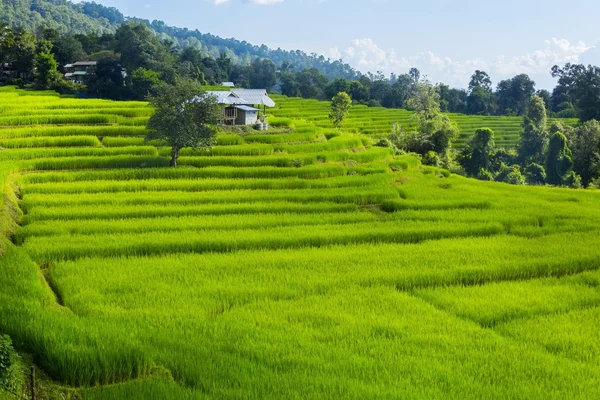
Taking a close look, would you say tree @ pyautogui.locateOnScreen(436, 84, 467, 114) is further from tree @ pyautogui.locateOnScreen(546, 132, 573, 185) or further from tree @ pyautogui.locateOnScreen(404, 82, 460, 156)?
tree @ pyautogui.locateOnScreen(546, 132, 573, 185)

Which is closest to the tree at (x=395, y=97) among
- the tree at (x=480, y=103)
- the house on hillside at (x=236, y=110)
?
the tree at (x=480, y=103)

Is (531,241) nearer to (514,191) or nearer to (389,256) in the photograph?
(389,256)

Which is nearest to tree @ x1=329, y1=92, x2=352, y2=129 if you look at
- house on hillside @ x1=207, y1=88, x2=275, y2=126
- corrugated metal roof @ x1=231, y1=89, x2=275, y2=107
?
corrugated metal roof @ x1=231, y1=89, x2=275, y2=107

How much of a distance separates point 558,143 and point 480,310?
3497 cm

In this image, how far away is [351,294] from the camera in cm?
1255

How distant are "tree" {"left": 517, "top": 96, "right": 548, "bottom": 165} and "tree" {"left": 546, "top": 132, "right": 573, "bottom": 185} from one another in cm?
968

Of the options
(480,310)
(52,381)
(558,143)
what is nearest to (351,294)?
(480,310)

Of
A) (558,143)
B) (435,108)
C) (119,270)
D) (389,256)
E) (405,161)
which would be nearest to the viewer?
(119,270)

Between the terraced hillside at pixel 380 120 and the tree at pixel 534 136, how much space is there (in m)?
4.26

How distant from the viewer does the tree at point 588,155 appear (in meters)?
39.2

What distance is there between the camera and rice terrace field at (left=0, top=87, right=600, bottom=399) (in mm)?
8781

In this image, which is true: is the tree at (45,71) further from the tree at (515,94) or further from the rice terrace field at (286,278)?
the tree at (515,94)

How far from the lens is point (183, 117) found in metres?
26.0

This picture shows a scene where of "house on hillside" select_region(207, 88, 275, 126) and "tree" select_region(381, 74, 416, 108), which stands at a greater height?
"tree" select_region(381, 74, 416, 108)
